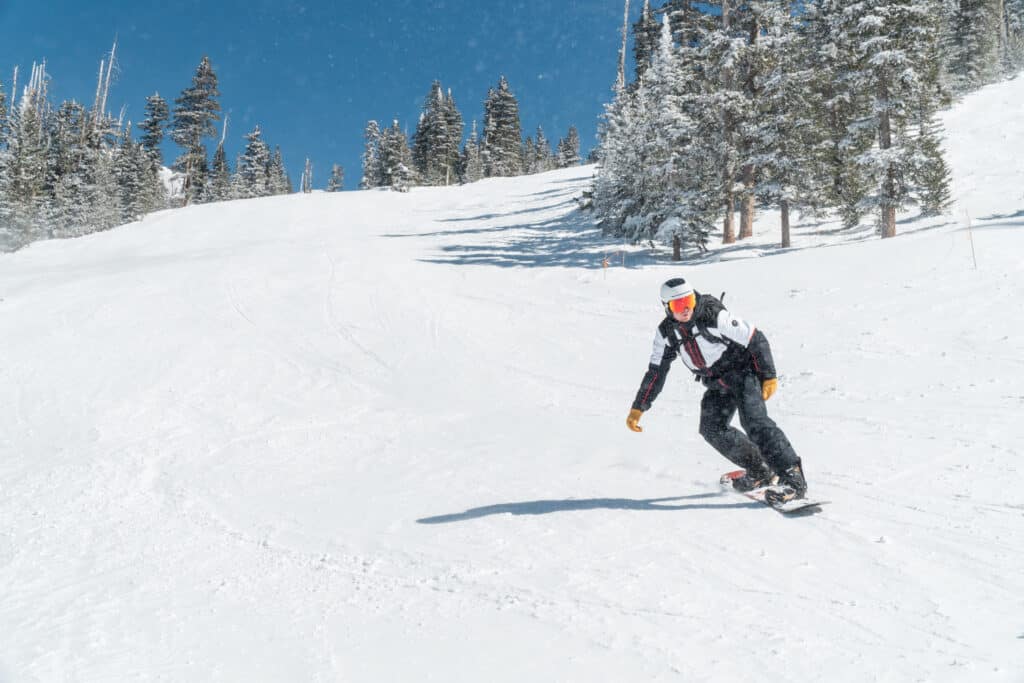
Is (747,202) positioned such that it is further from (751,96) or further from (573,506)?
(573,506)

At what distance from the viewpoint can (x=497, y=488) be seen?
20.2 feet

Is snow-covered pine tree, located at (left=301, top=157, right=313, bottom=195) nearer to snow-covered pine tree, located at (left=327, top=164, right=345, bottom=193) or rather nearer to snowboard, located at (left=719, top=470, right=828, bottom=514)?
snow-covered pine tree, located at (left=327, top=164, right=345, bottom=193)

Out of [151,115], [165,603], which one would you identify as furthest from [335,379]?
[151,115]

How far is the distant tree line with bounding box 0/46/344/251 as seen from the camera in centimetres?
4175

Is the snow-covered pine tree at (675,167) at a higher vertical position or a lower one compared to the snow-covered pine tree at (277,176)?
lower

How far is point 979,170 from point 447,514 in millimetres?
29064

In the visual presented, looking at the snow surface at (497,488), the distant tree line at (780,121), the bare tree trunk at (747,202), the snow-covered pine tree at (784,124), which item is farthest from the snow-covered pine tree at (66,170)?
the snow-covered pine tree at (784,124)

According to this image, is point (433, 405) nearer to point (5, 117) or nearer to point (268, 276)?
point (268, 276)

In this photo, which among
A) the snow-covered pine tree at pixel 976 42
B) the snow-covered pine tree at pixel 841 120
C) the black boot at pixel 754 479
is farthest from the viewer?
the snow-covered pine tree at pixel 976 42

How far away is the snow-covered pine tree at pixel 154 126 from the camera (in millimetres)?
58656

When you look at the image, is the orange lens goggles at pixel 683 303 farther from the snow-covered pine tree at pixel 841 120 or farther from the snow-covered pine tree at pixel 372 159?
the snow-covered pine tree at pixel 372 159

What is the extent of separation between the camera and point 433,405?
31.2ft

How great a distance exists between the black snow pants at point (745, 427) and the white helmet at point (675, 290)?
82 centimetres

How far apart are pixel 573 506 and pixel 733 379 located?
1768 millimetres
